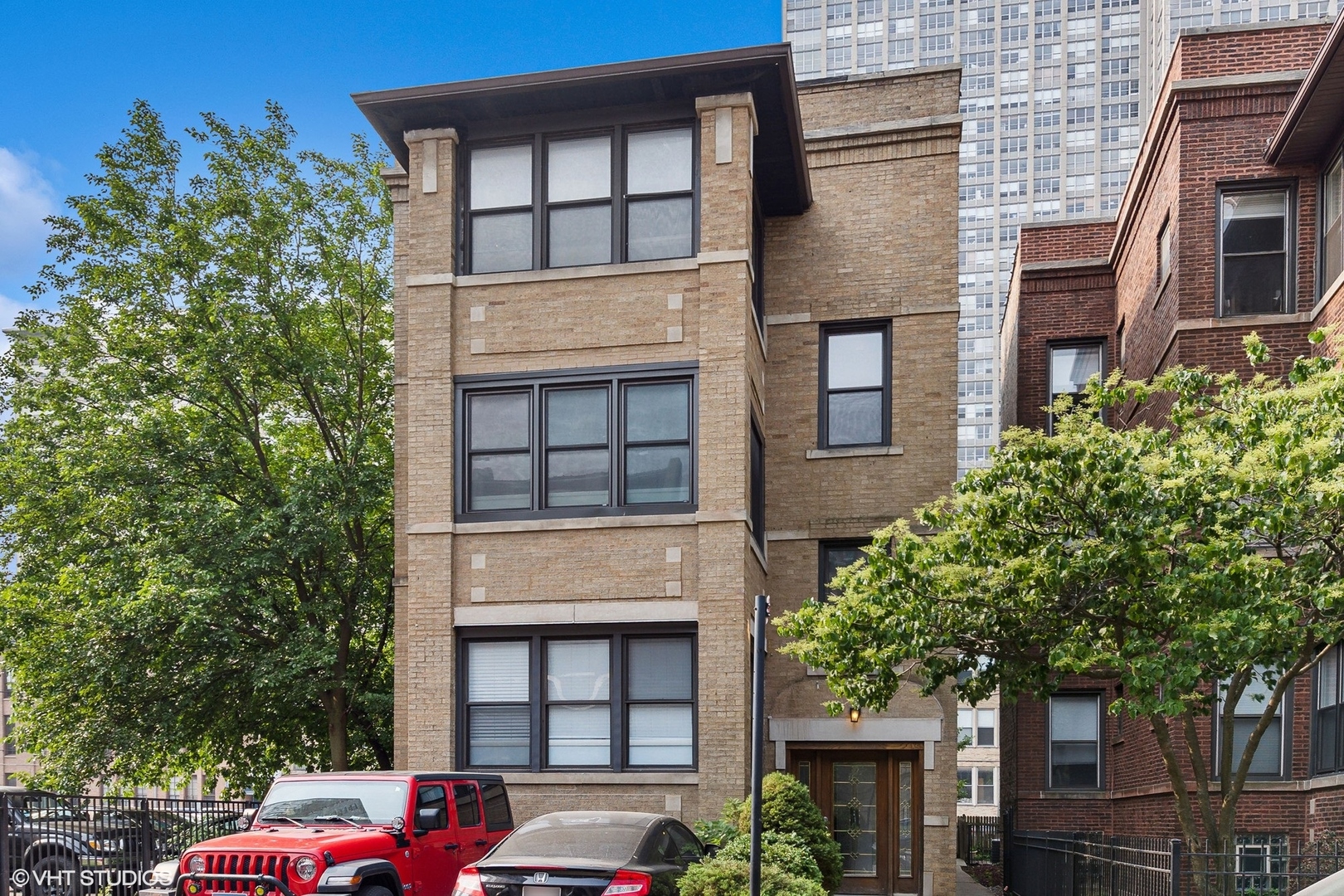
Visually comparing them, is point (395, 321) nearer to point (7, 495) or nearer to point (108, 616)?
point (108, 616)

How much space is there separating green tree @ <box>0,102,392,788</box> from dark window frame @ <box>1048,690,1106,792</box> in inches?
517

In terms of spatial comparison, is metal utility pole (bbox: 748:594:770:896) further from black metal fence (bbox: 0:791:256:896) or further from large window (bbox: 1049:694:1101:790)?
large window (bbox: 1049:694:1101:790)

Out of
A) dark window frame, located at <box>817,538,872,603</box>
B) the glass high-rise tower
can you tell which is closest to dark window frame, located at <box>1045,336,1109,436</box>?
dark window frame, located at <box>817,538,872,603</box>

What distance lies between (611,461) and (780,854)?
6.04 meters

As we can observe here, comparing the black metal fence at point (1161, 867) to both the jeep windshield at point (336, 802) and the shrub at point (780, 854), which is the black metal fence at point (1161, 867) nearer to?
the shrub at point (780, 854)

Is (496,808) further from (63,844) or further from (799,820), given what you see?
(63,844)

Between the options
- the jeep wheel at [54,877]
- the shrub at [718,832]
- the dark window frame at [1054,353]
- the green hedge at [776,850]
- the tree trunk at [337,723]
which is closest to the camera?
the green hedge at [776,850]

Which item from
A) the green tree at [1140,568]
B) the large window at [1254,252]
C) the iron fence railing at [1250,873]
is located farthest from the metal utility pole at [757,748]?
the large window at [1254,252]

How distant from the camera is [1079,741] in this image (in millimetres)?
25828

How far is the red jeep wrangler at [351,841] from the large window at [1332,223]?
13.3 metres

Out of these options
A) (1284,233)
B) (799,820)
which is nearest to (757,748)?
(799,820)

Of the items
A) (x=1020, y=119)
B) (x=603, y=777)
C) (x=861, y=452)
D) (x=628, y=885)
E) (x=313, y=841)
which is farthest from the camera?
(x=1020, y=119)

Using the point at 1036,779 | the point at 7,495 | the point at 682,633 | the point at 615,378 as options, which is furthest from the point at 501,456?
the point at 1036,779

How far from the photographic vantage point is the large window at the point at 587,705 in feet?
55.5
